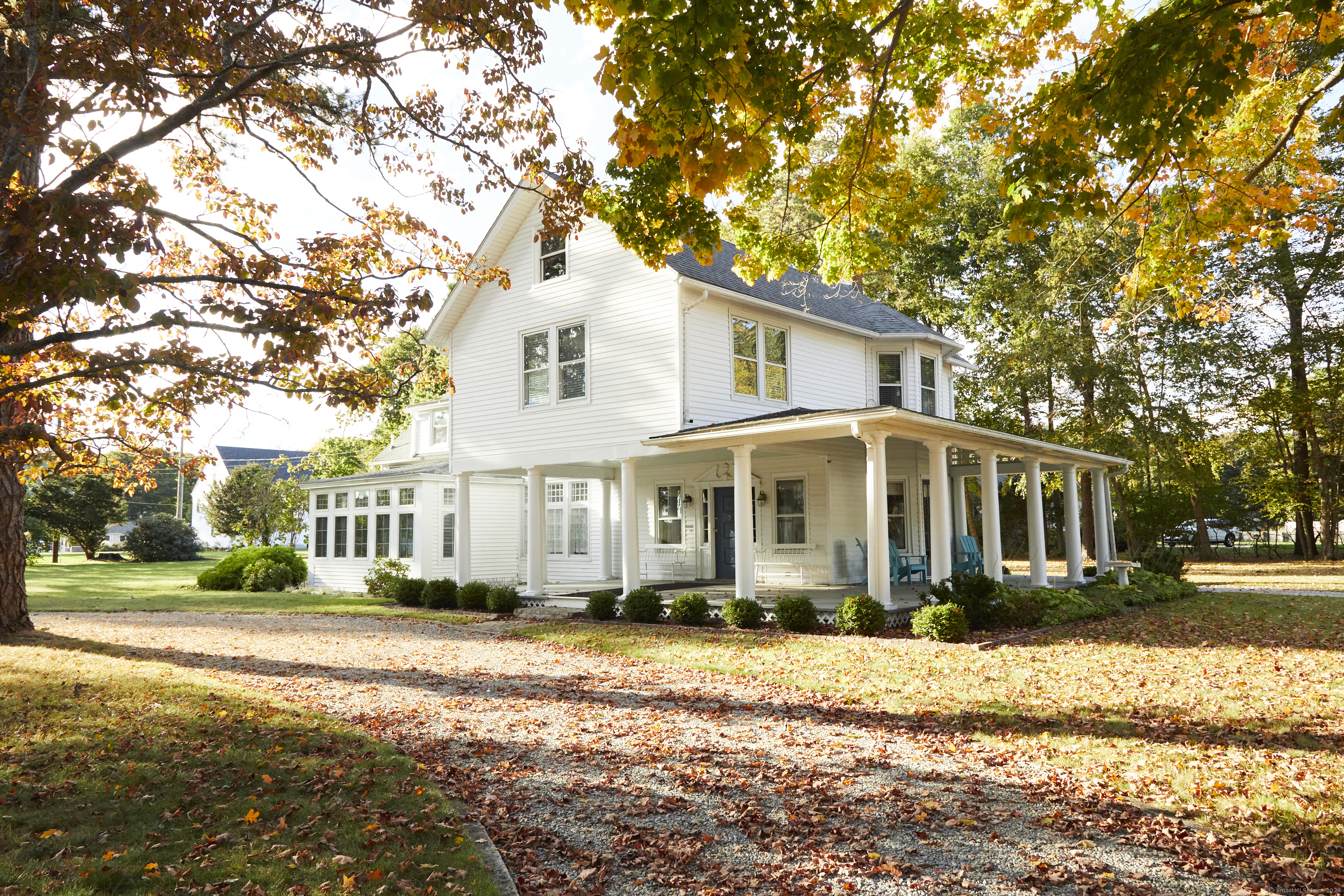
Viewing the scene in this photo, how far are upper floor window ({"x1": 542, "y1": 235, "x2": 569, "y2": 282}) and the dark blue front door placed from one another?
19.4 feet

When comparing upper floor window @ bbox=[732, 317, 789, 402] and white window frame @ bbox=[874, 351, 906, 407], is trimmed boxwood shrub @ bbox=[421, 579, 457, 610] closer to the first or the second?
upper floor window @ bbox=[732, 317, 789, 402]

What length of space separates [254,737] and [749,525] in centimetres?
863

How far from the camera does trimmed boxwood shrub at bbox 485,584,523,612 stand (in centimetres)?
1612

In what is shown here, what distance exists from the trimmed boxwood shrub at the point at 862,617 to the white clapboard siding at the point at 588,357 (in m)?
4.45

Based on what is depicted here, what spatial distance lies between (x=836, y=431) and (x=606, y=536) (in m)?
9.58

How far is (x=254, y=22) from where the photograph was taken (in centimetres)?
761

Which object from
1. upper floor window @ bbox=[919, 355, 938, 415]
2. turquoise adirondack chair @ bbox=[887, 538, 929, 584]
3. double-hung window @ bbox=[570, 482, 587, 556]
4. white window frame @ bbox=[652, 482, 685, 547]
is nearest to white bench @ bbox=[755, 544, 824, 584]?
turquoise adirondack chair @ bbox=[887, 538, 929, 584]

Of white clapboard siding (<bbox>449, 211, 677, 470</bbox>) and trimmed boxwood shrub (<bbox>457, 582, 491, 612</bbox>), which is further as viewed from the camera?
trimmed boxwood shrub (<bbox>457, 582, 491, 612</bbox>)

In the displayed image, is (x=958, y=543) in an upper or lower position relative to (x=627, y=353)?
lower

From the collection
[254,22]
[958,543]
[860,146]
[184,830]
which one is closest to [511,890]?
[184,830]

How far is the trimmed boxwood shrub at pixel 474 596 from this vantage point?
55.6 feet

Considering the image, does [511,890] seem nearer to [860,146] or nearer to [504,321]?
[860,146]

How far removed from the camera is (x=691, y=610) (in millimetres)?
13812

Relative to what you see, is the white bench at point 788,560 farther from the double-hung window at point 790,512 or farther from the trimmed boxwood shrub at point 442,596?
the trimmed boxwood shrub at point 442,596
